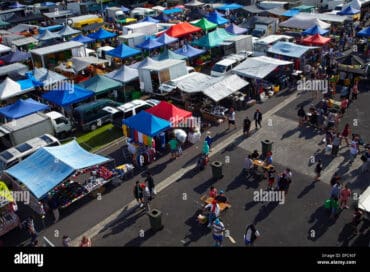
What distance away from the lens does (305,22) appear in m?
37.4

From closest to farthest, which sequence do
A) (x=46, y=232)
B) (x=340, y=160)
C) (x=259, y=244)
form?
1. (x=259, y=244)
2. (x=46, y=232)
3. (x=340, y=160)

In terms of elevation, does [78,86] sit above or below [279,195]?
above

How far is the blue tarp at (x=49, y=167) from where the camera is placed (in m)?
15.5

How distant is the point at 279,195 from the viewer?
627 inches

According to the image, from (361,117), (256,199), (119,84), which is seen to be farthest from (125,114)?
(361,117)

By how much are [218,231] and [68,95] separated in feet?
49.7

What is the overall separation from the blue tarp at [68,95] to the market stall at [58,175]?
20.4 feet

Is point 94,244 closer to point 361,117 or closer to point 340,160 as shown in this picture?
point 340,160

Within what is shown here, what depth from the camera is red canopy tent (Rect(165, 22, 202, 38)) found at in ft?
124

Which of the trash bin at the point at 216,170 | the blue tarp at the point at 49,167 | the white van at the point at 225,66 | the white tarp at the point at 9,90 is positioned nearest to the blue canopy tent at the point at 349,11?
the white van at the point at 225,66

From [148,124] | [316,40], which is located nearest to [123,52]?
[148,124]

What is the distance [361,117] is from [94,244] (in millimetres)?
17082

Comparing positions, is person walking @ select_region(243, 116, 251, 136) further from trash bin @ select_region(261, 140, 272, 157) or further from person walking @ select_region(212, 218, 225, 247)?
person walking @ select_region(212, 218, 225, 247)

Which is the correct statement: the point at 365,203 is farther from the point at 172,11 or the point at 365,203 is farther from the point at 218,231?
the point at 172,11
